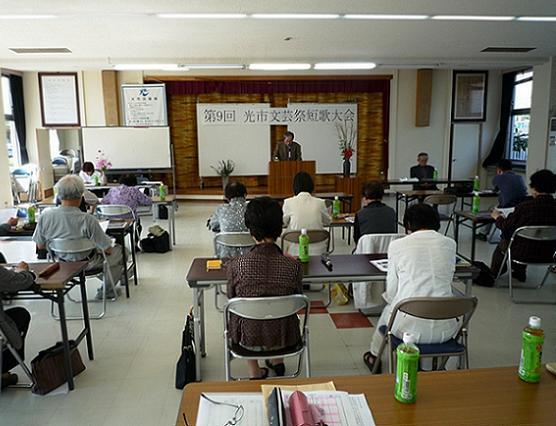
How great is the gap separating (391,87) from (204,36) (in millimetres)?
6000

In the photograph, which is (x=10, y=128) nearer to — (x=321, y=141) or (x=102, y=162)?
(x=102, y=162)

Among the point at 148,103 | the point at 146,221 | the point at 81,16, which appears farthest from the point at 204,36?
the point at 148,103

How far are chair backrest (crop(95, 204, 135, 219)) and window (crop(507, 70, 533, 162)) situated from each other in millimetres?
9078

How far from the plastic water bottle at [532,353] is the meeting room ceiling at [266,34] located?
4038 millimetres

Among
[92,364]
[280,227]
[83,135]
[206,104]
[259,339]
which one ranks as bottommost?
[92,364]

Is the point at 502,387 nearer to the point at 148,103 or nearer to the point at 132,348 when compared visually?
the point at 132,348

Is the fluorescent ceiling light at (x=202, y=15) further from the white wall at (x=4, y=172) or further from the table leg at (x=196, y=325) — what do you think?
the white wall at (x=4, y=172)

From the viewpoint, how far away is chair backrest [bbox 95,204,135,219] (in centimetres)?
564

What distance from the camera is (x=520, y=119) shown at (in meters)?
10.9

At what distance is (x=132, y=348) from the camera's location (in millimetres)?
3539

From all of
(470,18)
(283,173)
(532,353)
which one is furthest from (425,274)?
(283,173)

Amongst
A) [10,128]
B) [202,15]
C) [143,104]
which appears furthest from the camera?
[143,104]

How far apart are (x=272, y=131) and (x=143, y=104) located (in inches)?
119

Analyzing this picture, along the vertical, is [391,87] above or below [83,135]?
above
